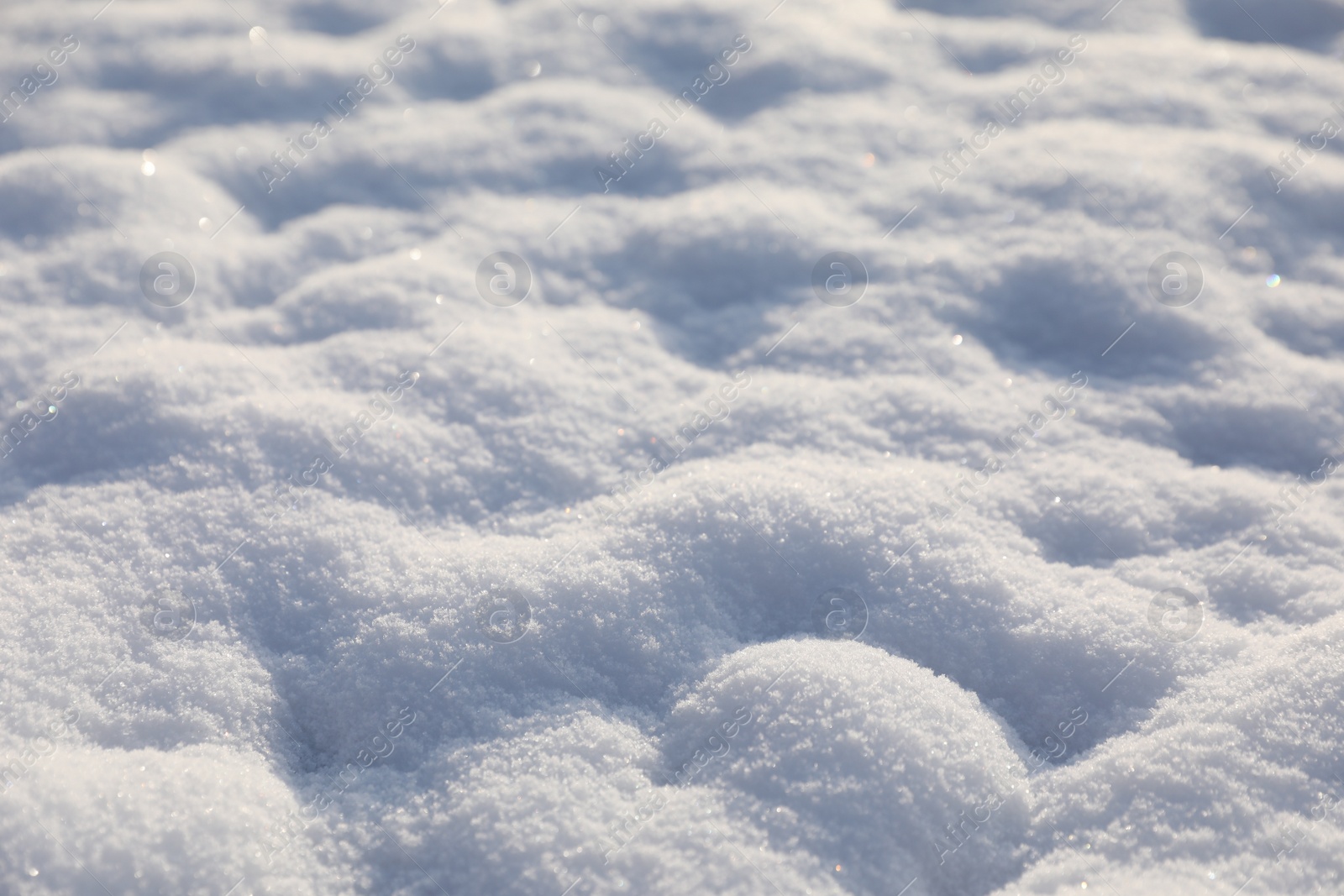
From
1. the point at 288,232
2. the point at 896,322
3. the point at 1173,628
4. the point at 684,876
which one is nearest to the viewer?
the point at 684,876

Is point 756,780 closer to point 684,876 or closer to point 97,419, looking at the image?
point 684,876

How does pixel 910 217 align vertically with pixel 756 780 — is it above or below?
above

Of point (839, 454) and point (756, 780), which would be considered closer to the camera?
point (756, 780)

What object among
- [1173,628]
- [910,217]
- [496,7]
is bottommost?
[1173,628]

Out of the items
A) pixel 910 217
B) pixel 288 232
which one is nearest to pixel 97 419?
pixel 288 232

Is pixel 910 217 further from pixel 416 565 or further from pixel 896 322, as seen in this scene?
pixel 416 565

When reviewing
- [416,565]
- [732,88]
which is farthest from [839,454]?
[732,88]

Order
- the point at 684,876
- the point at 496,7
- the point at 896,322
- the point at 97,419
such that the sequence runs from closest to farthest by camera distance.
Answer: the point at 684,876 < the point at 97,419 < the point at 896,322 < the point at 496,7
